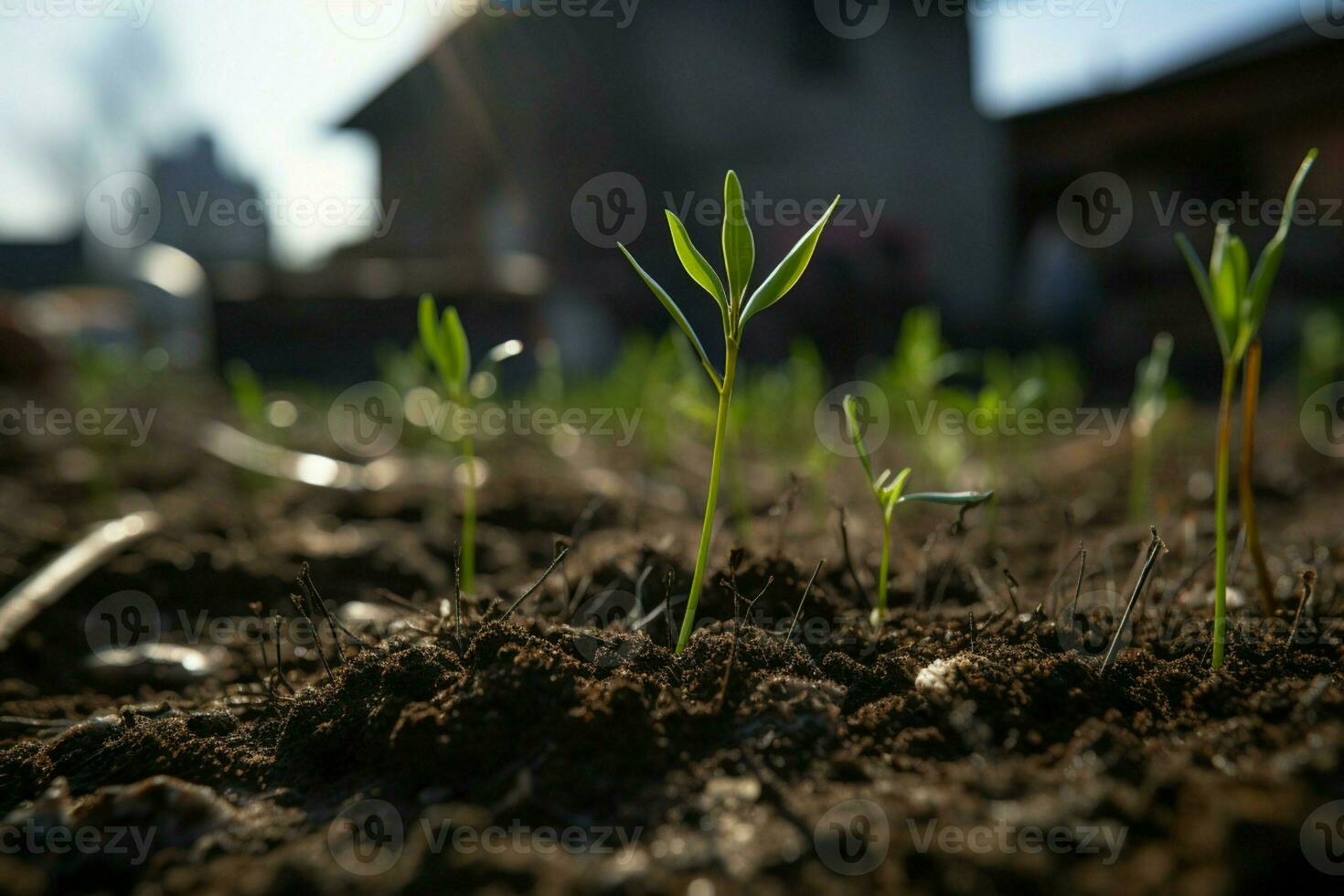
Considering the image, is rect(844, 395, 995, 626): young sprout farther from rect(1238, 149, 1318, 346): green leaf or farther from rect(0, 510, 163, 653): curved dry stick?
rect(0, 510, 163, 653): curved dry stick

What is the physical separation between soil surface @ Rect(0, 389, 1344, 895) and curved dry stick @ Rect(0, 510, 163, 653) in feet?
0.15

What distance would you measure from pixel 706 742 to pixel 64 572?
1640 millimetres

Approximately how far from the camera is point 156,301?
329 inches

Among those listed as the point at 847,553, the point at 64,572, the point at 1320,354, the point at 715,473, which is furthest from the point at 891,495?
the point at 1320,354

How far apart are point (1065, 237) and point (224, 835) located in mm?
13889

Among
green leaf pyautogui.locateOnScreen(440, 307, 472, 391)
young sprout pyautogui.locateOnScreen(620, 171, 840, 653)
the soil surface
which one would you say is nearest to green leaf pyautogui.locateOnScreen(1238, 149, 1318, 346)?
the soil surface

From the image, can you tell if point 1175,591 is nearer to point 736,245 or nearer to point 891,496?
point 891,496

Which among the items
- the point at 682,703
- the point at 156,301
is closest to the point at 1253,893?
the point at 682,703

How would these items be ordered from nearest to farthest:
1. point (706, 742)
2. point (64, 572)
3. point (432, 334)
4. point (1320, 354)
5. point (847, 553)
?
point (706, 742) < point (847, 553) < point (432, 334) < point (64, 572) < point (1320, 354)

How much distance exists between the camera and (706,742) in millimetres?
915

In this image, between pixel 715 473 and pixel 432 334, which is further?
pixel 432 334

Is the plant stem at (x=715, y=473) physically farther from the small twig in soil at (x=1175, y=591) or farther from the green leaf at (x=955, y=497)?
the small twig in soil at (x=1175, y=591)

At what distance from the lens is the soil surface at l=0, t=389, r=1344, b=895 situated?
27.3 inches

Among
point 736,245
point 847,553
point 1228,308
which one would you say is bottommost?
point 847,553
